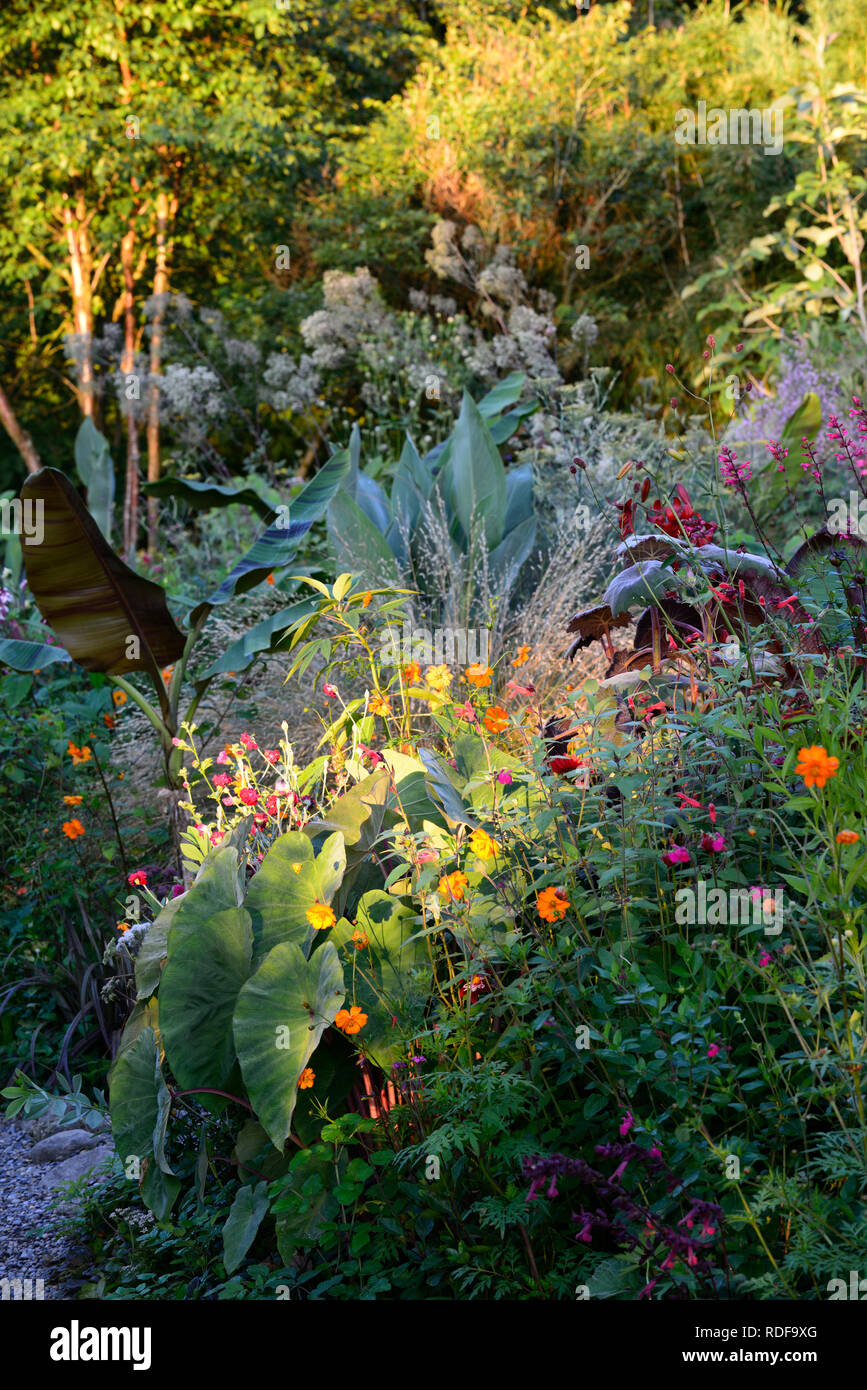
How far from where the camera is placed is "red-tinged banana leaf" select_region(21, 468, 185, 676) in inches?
135

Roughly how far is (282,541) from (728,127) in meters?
6.90

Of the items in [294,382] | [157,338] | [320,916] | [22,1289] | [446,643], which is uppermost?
[157,338]

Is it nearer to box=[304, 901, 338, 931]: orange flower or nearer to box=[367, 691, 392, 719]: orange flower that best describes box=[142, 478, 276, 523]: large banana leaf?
box=[367, 691, 392, 719]: orange flower

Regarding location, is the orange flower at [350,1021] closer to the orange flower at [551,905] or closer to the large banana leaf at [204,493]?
the orange flower at [551,905]

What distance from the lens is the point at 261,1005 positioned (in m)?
2.03

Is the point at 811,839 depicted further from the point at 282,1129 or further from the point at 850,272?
the point at 850,272

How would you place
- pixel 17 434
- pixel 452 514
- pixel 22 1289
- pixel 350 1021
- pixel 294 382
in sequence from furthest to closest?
pixel 17 434
pixel 294 382
pixel 452 514
pixel 22 1289
pixel 350 1021

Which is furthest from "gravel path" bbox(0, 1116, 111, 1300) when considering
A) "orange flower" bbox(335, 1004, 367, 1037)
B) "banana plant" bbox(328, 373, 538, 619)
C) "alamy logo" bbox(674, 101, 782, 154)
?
"alamy logo" bbox(674, 101, 782, 154)

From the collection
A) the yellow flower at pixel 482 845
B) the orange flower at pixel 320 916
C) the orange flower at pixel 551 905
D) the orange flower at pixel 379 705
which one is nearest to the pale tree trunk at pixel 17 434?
the orange flower at pixel 379 705

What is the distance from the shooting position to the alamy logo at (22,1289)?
7.34 feet
